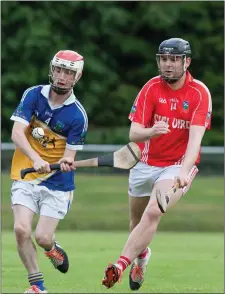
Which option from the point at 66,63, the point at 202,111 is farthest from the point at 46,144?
the point at 202,111

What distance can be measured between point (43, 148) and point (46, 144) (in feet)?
0.17

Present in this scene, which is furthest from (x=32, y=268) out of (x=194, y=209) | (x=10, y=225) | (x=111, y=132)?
(x=111, y=132)

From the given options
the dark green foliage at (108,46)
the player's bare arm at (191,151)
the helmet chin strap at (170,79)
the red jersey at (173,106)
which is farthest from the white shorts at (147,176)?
the dark green foliage at (108,46)

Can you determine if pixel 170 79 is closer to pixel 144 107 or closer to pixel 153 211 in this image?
pixel 144 107

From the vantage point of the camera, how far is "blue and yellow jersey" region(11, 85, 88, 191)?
1041cm

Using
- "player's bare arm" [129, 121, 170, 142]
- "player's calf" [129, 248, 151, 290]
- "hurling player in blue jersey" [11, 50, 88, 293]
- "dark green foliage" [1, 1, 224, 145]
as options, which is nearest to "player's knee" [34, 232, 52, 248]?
"hurling player in blue jersey" [11, 50, 88, 293]

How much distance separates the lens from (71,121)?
1044 centimetres

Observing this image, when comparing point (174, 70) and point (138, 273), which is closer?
point (174, 70)

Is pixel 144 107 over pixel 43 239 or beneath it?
over

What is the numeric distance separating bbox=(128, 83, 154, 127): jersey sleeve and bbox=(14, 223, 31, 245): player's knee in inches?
59.9

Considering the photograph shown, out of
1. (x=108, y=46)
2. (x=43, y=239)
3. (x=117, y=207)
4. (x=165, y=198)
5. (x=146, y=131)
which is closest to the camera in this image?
(x=165, y=198)

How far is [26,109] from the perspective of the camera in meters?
10.3

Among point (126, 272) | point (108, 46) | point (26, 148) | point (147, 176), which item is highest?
point (26, 148)

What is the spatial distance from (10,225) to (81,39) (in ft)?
47.2
